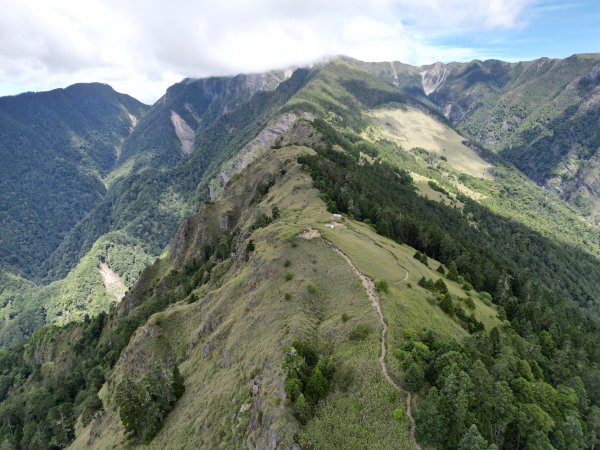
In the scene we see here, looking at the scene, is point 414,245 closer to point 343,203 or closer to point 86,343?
point 343,203

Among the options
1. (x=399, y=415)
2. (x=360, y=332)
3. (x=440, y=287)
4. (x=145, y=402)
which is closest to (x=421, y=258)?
(x=440, y=287)

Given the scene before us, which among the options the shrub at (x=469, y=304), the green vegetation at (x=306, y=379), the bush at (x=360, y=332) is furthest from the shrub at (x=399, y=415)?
the shrub at (x=469, y=304)

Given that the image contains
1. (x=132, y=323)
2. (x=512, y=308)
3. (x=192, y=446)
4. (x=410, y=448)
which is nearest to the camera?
(x=410, y=448)

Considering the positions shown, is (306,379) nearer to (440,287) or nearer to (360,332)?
(360,332)

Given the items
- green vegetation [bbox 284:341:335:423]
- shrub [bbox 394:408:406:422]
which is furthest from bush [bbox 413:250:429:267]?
shrub [bbox 394:408:406:422]

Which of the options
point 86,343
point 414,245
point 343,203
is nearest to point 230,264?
point 343,203

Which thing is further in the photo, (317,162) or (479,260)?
(317,162)

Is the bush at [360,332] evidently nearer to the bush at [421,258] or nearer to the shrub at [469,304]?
the shrub at [469,304]
